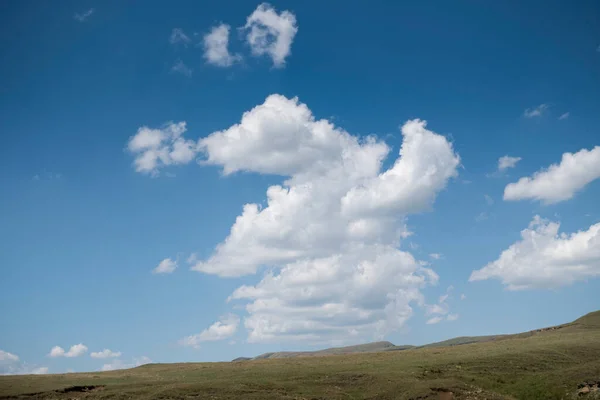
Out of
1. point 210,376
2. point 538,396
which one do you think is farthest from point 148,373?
point 538,396

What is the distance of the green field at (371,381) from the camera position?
2616 inches

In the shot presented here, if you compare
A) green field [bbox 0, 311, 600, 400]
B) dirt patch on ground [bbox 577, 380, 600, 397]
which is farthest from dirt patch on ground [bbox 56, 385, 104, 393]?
dirt patch on ground [bbox 577, 380, 600, 397]

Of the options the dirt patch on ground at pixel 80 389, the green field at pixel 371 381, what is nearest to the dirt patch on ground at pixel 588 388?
the green field at pixel 371 381

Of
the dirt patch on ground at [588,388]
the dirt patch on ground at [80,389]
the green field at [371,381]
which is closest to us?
the dirt patch on ground at [588,388]

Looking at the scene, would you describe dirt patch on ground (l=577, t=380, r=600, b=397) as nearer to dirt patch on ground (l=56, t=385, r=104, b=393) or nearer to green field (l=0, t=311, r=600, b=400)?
green field (l=0, t=311, r=600, b=400)

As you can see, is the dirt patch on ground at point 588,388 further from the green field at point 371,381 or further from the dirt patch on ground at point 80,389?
the dirt patch on ground at point 80,389

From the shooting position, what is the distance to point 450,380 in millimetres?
70562

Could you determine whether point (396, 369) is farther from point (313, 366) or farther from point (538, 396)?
point (538, 396)

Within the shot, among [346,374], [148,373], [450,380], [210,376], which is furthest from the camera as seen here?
[148,373]

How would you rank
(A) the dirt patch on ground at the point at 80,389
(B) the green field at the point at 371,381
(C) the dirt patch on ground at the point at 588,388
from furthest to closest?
(A) the dirt patch on ground at the point at 80,389 < (B) the green field at the point at 371,381 < (C) the dirt patch on ground at the point at 588,388

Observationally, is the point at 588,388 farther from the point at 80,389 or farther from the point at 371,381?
the point at 80,389

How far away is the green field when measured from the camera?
218ft

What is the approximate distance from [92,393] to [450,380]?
51.9 metres

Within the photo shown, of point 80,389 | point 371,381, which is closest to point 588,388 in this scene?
point 371,381
